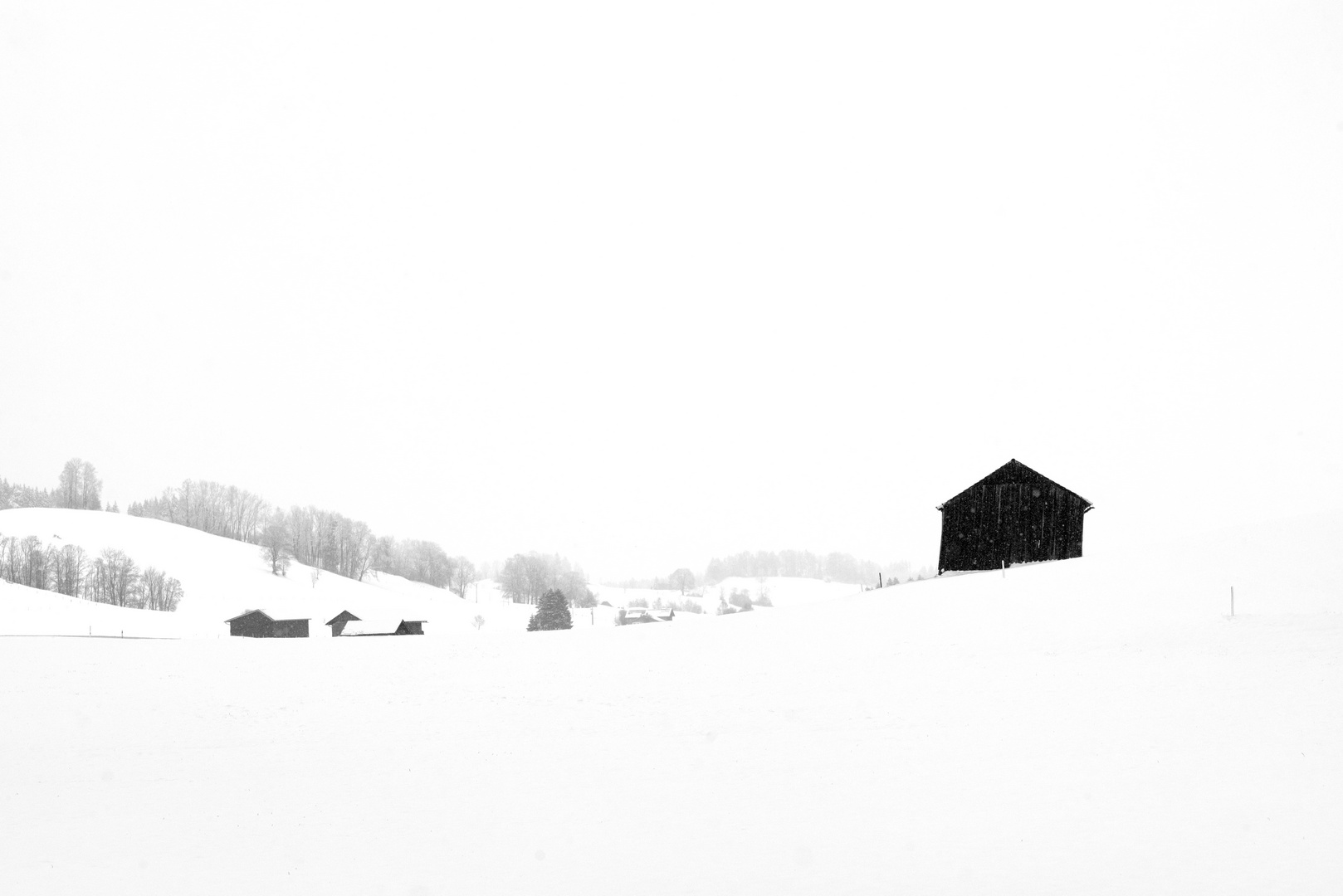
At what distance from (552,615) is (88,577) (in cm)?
6818

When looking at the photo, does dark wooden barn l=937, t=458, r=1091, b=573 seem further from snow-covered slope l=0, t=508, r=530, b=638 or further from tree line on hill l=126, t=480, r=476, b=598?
tree line on hill l=126, t=480, r=476, b=598

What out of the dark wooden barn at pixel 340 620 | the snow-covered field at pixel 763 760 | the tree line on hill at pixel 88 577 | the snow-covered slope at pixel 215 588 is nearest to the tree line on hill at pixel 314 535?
the snow-covered slope at pixel 215 588

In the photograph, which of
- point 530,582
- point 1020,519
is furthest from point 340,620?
point 530,582

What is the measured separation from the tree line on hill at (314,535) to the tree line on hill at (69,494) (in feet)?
28.2

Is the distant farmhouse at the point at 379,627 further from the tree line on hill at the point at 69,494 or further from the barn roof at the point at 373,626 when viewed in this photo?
the tree line on hill at the point at 69,494

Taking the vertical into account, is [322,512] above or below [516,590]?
above

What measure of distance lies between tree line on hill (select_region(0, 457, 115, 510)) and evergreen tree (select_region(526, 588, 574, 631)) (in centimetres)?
12091

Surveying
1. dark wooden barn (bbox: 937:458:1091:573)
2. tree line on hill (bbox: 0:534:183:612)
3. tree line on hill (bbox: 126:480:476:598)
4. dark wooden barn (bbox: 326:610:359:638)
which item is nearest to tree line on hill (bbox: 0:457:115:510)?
tree line on hill (bbox: 126:480:476:598)

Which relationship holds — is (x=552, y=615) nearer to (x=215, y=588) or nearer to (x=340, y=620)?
(x=340, y=620)

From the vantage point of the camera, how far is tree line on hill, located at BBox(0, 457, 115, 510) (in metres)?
160

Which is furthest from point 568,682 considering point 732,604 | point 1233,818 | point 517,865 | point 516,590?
point 516,590

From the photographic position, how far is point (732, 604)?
502ft

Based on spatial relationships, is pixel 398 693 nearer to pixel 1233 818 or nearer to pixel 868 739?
pixel 868 739

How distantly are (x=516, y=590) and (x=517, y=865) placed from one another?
15299cm
